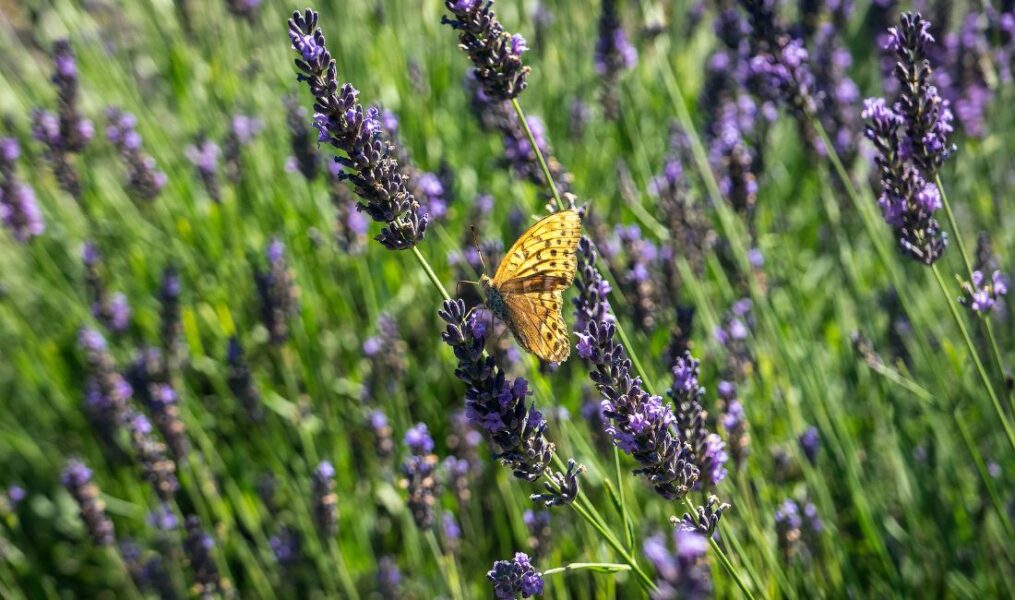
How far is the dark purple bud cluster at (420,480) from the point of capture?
2.19 m

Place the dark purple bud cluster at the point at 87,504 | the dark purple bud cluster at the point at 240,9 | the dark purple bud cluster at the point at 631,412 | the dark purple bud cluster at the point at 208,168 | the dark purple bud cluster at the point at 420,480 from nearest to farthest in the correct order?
the dark purple bud cluster at the point at 631,412
the dark purple bud cluster at the point at 420,480
the dark purple bud cluster at the point at 87,504
the dark purple bud cluster at the point at 208,168
the dark purple bud cluster at the point at 240,9

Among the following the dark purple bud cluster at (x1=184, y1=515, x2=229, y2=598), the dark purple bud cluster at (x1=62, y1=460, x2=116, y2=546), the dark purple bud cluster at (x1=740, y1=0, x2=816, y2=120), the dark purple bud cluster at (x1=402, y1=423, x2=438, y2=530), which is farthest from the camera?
the dark purple bud cluster at (x1=62, y1=460, x2=116, y2=546)

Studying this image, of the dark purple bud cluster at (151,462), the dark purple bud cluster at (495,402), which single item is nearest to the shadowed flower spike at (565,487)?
the dark purple bud cluster at (495,402)

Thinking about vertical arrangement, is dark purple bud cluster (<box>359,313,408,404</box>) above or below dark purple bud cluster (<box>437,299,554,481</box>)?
above

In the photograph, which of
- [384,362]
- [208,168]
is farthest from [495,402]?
[208,168]

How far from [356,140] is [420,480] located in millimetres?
939

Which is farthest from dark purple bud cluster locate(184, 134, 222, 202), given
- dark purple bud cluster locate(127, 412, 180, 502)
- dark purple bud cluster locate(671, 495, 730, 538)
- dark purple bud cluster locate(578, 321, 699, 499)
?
dark purple bud cluster locate(671, 495, 730, 538)

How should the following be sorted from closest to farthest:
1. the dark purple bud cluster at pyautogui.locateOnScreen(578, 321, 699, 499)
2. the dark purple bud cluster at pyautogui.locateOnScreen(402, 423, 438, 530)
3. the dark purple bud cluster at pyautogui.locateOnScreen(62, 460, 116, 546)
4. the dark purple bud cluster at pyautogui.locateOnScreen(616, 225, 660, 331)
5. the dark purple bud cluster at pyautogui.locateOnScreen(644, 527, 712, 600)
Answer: the dark purple bud cluster at pyautogui.locateOnScreen(644, 527, 712, 600)
the dark purple bud cluster at pyautogui.locateOnScreen(578, 321, 699, 499)
the dark purple bud cluster at pyautogui.locateOnScreen(402, 423, 438, 530)
the dark purple bud cluster at pyautogui.locateOnScreen(616, 225, 660, 331)
the dark purple bud cluster at pyautogui.locateOnScreen(62, 460, 116, 546)

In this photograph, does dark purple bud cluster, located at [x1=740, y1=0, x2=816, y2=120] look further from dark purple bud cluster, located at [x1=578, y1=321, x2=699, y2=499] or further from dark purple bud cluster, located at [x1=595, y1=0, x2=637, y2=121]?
dark purple bud cluster, located at [x1=578, y1=321, x2=699, y2=499]

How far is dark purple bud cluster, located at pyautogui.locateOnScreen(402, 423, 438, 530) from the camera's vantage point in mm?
2188

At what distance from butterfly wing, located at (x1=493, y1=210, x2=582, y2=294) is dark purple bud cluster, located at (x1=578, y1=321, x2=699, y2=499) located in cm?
26

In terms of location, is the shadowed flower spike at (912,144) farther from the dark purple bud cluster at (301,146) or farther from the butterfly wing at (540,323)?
the dark purple bud cluster at (301,146)

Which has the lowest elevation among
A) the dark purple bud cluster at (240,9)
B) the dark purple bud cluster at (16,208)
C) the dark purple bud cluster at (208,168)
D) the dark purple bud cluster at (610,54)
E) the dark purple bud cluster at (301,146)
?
the dark purple bud cluster at (301,146)

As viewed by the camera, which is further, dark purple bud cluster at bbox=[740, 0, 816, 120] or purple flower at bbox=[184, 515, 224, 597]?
purple flower at bbox=[184, 515, 224, 597]
